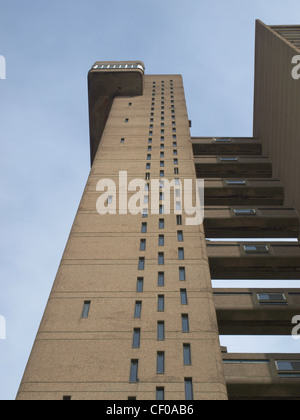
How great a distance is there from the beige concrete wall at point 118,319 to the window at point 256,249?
129 inches

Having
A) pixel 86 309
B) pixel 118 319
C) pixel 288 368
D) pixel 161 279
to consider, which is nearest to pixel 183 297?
pixel 161 279

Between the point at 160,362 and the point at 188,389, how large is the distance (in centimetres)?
147

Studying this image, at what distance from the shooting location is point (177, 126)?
3809cm

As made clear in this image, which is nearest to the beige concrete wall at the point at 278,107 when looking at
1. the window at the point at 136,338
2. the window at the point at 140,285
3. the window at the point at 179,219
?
the window at the point at 179,219

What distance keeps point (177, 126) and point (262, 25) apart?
42.7 feet

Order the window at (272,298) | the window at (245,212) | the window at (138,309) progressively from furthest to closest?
1. the window at (245,212)
2. the window at (272,298)
3. the window at (138,309)

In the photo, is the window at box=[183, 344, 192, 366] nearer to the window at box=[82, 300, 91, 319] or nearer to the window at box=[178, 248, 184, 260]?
the window at box=[82, 300, 91, 319]

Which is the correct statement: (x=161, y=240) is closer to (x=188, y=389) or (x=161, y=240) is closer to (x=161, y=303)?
(x=161, y=303)

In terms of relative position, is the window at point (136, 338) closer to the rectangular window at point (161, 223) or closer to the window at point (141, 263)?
the window at point (141, 263)

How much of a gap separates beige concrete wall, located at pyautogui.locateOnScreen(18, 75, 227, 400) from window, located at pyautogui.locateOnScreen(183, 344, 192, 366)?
0.16 metres

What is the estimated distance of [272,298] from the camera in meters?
21.2

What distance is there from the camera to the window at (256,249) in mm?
24406

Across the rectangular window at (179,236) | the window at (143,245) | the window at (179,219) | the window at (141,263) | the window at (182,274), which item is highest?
the window at (179,219)
